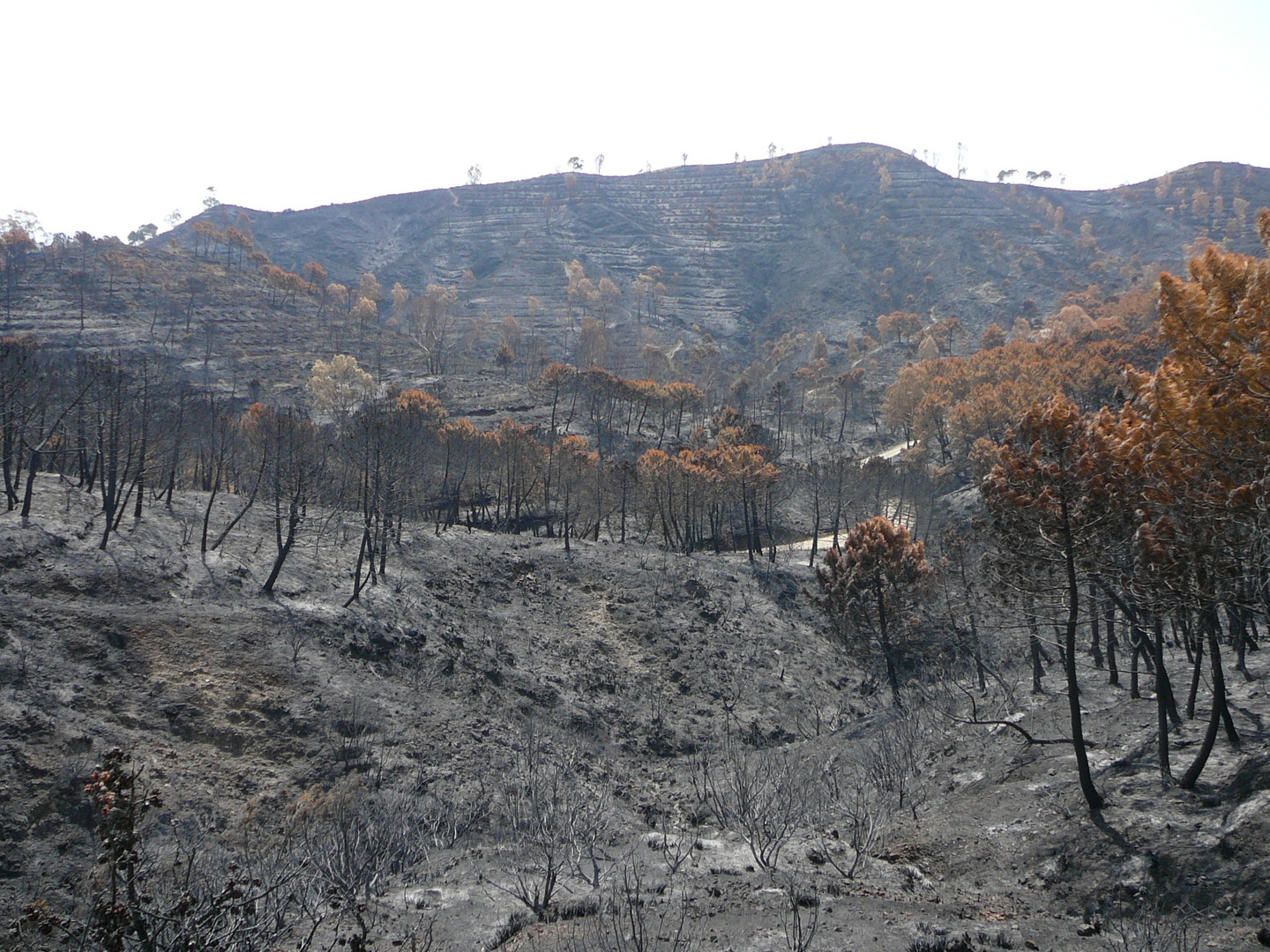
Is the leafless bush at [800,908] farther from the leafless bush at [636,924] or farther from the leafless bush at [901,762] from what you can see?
the leafless bush at [901,762]

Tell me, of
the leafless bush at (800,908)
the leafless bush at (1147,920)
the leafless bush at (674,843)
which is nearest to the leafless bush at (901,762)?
the leafless bush at (674,843)

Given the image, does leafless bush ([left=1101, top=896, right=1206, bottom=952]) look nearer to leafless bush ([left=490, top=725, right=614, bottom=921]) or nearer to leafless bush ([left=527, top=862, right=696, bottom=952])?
leafless bush ([left=527, top=862, right=696, bottom=952])

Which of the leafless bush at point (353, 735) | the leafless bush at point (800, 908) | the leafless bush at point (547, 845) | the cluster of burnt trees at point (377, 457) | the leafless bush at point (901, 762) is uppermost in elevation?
the cluster of burnt trees at point (377, 457)

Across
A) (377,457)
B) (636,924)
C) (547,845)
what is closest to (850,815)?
(636,924)

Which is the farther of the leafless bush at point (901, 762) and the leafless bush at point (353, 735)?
the leafless bush at point (353, 735)

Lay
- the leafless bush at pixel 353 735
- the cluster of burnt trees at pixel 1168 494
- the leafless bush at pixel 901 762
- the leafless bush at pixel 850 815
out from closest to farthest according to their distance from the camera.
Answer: the cluster of burnt trees at pixel 1168 494
the leafless bush at pixel 850 815
the leafless bush at pixel 901 762
the leafless bush at pixel 353 735

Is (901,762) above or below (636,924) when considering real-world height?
below

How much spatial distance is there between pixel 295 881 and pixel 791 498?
67.3 m

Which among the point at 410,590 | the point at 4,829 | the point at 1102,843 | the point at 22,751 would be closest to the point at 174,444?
the point at 410,590

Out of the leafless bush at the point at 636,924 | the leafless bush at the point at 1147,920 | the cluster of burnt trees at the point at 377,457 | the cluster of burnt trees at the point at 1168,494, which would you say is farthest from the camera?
the cluster of burnt trees at the point at 377,457

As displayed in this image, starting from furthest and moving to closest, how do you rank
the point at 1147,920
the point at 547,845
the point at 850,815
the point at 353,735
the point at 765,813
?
the point at 353,735, the point at 850,815, the point at 765,813, the point at 547,845, the point at 1147,920

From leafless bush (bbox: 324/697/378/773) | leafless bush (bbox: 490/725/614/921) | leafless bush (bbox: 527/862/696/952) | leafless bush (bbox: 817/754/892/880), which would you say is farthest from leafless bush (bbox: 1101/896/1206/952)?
leafless bush (bbox: 324/697/378/773)

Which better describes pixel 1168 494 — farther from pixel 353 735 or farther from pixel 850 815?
pixel 353 735

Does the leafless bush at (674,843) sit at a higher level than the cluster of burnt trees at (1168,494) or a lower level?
lower
